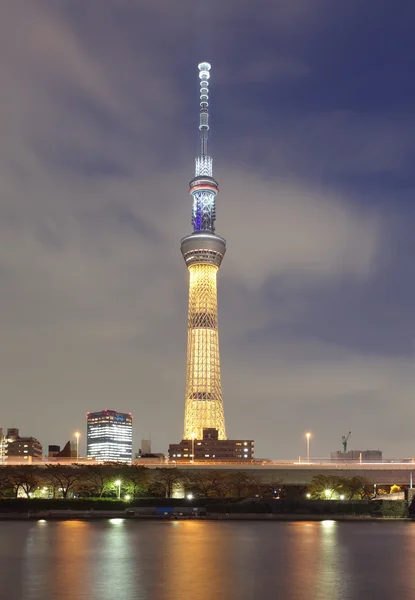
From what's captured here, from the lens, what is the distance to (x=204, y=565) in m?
54.6

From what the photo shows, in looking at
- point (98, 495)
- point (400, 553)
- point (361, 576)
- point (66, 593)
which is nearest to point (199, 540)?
point (400, 553)

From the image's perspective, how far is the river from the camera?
4425 centimetres

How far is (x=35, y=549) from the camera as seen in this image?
64500 mm

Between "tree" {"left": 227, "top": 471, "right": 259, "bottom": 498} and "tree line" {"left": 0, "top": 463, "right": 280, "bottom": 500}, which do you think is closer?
"tree line" {"left": 0, "top": 463, "right": 280, "bottom": 500}

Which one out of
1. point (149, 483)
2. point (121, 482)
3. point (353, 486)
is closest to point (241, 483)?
point (149, 483)

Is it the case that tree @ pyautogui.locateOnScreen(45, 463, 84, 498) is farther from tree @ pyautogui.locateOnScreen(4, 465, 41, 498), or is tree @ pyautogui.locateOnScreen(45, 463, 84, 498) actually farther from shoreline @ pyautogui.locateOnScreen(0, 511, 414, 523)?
shoreline @ pyautogui.locateOnScreen(0, 511, 414, 523)

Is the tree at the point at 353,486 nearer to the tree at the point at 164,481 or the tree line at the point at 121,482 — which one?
the tree line at the point at 121,482

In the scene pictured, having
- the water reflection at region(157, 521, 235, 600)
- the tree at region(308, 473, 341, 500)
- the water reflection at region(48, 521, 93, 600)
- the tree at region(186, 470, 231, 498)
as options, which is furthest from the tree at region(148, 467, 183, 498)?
the water reflection at region(48, 521, 93, 600)

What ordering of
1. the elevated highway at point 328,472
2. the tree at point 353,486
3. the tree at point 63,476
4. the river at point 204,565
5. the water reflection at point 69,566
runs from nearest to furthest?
the river at point 204,565, the water reflection at point 69,566, the tree at point 63,476, the tree at point 353,486, the elevated highway at point 328,472

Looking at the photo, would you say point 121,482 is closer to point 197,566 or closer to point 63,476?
point 63,476

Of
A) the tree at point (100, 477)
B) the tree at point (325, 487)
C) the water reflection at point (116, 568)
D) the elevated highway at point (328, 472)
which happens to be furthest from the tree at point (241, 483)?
the water reflection at point (116, 568)

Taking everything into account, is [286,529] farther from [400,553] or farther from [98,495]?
[98,495]

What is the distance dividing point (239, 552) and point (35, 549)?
1617 centimetres

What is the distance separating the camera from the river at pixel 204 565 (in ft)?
145
